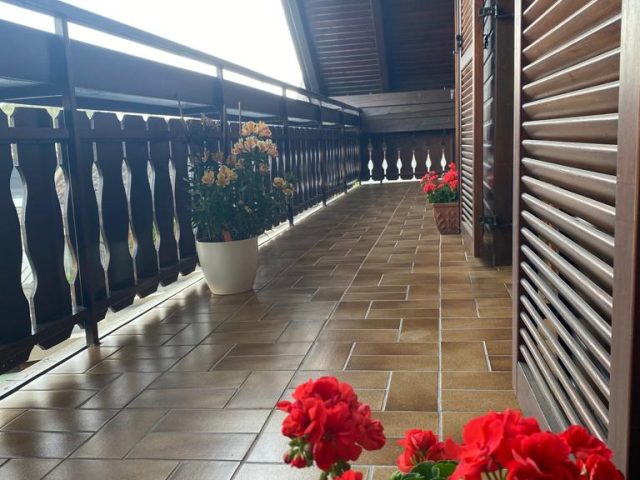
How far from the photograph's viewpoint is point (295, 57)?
11828 millimetres

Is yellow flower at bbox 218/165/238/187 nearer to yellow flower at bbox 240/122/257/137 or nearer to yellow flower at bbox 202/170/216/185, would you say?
yellow flower at bbox 202/170/216/185

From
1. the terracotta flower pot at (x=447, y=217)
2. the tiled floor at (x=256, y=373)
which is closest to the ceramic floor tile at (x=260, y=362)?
the tiled floor at (x=256, y=373)

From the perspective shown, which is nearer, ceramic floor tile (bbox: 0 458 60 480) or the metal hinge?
ceramic floor tile (bbox: 0 458 60 480)

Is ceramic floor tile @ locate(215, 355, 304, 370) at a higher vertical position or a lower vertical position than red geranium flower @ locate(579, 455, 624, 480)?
lower

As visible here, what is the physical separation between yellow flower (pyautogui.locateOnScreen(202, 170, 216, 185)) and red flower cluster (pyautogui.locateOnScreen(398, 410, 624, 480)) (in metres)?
3.06

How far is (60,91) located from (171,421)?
1.52m

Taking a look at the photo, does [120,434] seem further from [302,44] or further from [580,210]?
[302,44]

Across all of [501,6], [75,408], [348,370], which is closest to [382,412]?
[348,370]

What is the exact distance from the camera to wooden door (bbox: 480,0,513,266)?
3920 millimetres

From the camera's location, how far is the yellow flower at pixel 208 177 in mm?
3666

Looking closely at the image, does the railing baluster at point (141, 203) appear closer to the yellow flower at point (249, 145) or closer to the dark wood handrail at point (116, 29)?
the dark wood handrail at point (116, 29)

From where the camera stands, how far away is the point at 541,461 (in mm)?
668

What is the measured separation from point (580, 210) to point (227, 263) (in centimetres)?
271

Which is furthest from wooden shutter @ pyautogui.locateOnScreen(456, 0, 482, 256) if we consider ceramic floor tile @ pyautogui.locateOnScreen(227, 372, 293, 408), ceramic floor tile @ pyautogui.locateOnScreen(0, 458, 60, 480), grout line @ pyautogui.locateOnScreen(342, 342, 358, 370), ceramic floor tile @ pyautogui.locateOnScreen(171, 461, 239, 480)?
ceramic floor tile @ pyautogui.locateOnScreen(0, 458, 60, 480)
